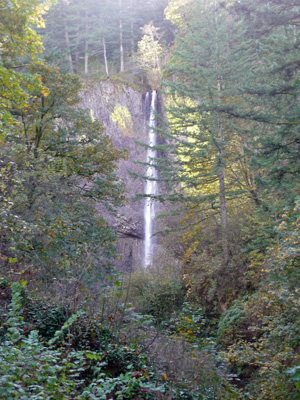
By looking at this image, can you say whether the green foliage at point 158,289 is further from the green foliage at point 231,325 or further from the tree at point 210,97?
the green foliage at point 231,325

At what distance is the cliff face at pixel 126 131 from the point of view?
24.8m

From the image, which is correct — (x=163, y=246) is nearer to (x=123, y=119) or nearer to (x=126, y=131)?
(x=126, y=131)

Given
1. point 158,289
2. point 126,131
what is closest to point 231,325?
point 158,289

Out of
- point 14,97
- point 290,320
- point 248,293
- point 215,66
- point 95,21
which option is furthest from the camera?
point 95,21

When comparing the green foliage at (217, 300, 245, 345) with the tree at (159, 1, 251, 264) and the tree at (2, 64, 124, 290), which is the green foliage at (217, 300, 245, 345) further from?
the tree at (2, 64, 124, 290)

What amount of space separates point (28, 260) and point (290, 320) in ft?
20.5

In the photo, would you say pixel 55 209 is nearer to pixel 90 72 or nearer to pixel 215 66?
pixel 215 66

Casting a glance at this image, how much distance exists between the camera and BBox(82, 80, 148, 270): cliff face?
81.2ft

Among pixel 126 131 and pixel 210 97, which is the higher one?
pixel 126 131

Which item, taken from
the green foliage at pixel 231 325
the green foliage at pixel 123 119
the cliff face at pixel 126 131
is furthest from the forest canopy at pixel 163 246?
the green foliage at pixel 123 119

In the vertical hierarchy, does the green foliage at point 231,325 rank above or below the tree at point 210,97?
below

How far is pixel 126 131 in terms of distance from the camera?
27.7 meters

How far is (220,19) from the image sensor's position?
14.2 m

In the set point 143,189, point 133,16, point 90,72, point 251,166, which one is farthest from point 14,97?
point 133,16
